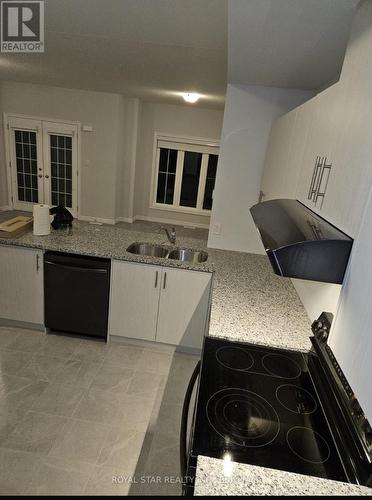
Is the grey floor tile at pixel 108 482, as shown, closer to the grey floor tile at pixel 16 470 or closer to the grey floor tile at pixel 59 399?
the grey floor tile at pixel 16 470

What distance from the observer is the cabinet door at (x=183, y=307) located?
8.66 feet

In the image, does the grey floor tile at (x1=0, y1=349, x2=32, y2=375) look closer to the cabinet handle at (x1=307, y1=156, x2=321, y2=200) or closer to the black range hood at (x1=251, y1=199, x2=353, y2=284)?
the black range hood at (x1=251, y1=199, x2=353, y2=284)

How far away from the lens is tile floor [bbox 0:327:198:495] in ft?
5.62

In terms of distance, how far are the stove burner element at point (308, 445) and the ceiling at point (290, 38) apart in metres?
1.59

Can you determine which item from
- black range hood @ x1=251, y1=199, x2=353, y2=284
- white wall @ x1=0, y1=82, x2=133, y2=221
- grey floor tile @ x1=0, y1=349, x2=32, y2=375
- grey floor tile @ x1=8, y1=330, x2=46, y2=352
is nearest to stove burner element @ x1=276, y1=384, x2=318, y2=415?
black range hood @ x1=251, y1=199, x2=353, y2=284

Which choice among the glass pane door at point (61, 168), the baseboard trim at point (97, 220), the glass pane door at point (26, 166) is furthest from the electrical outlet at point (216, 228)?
the glass pane door at point (26, 166)

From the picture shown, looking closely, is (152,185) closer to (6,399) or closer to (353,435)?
(6,399)

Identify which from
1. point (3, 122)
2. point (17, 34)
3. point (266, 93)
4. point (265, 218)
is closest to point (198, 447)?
point (265, 218)

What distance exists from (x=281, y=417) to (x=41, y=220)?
2493 mm

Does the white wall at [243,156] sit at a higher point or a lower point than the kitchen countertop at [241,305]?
higher

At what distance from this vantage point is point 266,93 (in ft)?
9.23

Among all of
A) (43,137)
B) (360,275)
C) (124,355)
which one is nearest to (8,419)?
(124,355)

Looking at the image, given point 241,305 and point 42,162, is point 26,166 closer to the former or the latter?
point 42,162

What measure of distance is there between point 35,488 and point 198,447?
3.98ft
